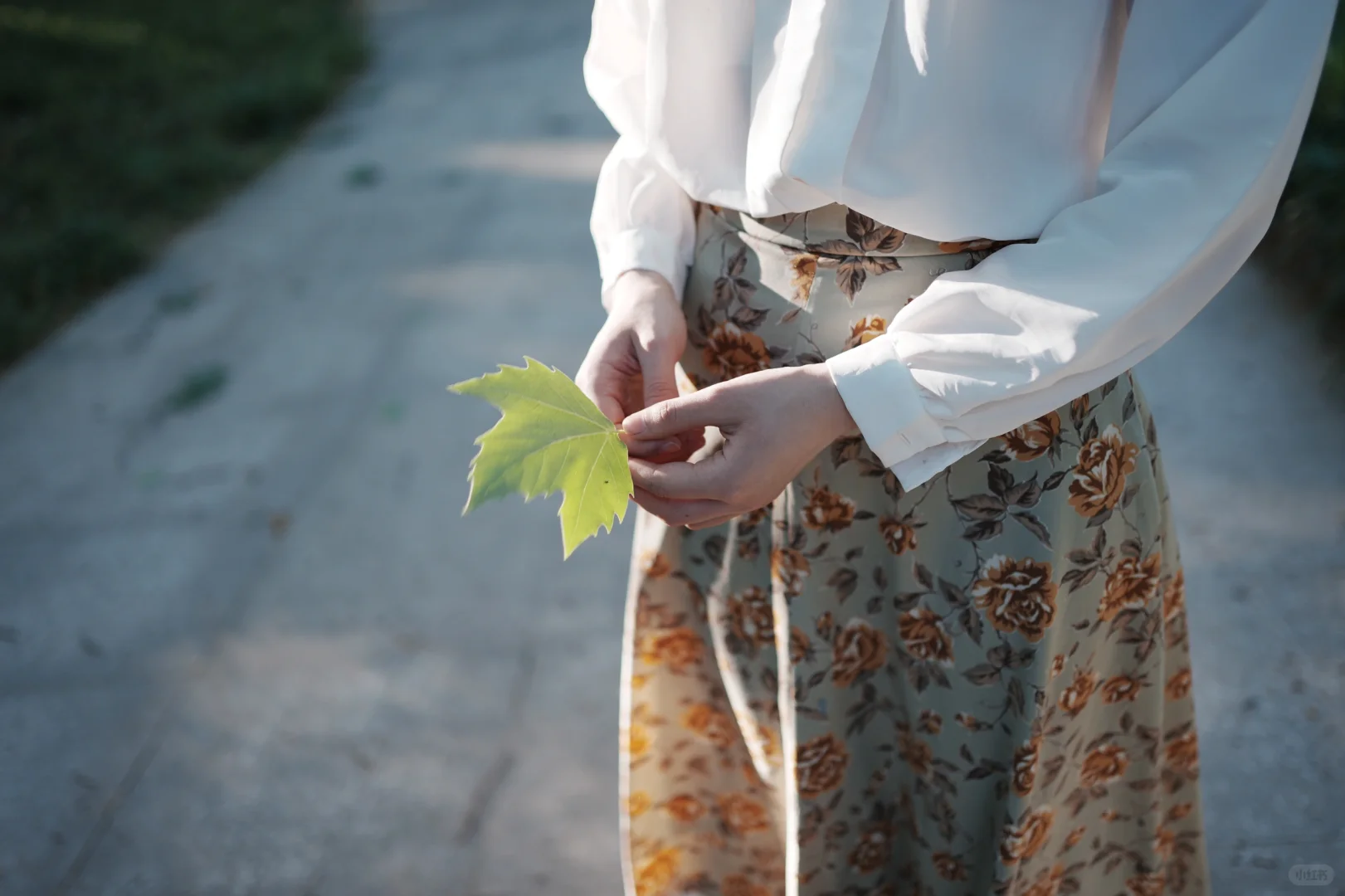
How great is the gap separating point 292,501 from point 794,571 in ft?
5.65

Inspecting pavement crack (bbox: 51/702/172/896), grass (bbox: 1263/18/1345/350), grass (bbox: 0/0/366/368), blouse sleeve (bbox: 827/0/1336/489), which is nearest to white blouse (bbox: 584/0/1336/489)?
blouse sleeve (bbox: 827/0/1336/489)

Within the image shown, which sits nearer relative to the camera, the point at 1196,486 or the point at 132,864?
the point at 132,864

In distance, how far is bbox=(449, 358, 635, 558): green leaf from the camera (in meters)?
0.81

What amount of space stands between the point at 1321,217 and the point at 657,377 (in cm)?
Answer: 250

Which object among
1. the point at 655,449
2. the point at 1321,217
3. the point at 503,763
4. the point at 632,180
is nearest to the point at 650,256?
the point at 632,180

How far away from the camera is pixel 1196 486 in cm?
220

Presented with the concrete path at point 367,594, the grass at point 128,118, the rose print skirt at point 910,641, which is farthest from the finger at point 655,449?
the grass at point 128,118

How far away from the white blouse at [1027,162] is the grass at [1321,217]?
212 centimetres

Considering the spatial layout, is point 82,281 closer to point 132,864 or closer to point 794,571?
point 132,864

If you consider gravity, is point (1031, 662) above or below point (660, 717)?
above

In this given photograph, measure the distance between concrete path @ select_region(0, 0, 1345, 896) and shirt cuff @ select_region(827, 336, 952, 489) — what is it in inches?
39.5

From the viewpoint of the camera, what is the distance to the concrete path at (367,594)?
1.64 metres

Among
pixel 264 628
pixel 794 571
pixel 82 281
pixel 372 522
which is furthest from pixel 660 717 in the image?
pixel 82 281

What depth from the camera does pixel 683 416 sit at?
0.85 m
